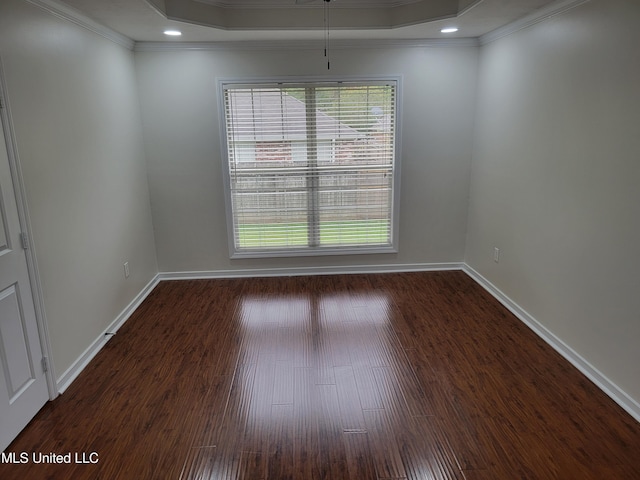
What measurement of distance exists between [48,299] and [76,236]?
1.73 feet

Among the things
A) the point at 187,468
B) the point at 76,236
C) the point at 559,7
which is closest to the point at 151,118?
the point at 76,236

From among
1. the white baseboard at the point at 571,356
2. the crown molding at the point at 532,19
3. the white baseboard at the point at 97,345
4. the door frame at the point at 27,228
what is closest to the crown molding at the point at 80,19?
the door frame at the point at 27,228

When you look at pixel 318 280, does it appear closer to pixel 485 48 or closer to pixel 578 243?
pixel 578 243

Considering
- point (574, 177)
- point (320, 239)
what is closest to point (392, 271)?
point (320, 239)

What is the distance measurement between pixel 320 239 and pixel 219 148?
1.48 metres

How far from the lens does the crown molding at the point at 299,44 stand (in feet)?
12.9

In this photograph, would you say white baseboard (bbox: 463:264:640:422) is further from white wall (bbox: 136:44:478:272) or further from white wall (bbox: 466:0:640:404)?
white wall (bbox: 136:44:478:272)

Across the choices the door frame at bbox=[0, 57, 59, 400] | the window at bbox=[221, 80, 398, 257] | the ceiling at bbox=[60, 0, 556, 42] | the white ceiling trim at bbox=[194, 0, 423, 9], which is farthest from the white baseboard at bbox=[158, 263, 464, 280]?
the white ceiling trim at bbox=[194, 0, 423, 9]

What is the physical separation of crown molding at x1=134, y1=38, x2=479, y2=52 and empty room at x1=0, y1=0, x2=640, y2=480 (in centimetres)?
2

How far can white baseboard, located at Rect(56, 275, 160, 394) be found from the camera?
2654 mm

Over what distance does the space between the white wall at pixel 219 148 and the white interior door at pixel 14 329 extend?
7.01 ft

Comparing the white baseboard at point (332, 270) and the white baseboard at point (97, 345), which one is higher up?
the white baseboard at point (332, 270)

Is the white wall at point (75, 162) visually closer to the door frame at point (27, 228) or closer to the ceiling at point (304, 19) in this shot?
the door frame at point (27, 228)

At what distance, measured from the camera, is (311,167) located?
4.41 m
